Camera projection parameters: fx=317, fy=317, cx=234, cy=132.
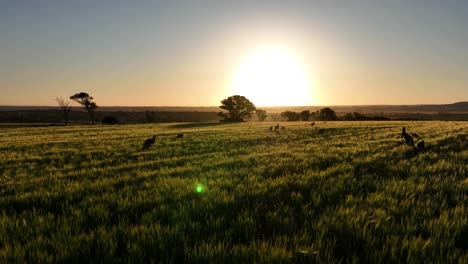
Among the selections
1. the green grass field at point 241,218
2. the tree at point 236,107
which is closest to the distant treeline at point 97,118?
the tree at point 236,107

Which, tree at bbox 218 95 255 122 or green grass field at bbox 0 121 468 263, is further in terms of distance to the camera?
tree at bbox 218 95 255 122

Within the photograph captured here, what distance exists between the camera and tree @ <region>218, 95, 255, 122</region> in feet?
342

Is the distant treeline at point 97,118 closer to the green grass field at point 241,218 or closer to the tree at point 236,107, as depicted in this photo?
the tree at point 236,107

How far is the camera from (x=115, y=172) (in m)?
9.30

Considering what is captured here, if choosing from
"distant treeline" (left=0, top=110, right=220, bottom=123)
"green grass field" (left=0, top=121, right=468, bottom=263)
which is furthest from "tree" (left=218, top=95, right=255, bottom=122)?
"green grass field" (left=0, top=121, right=468, bottom=263)

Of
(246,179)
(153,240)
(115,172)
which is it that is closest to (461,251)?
(153,240)

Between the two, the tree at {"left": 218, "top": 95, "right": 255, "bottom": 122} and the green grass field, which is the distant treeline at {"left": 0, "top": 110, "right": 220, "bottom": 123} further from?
the green grass field

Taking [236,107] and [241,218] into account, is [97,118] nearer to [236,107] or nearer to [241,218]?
[236,107]

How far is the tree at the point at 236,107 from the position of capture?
4104 inches

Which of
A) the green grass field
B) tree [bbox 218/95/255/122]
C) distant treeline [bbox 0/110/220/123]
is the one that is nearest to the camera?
the green grass field

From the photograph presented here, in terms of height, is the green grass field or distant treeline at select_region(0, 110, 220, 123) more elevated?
distant treeline at select_region(0, 110, 220, 123)

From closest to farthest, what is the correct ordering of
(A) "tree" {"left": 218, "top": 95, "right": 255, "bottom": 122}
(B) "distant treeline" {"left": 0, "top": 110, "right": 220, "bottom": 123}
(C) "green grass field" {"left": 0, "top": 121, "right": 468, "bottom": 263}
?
(C) "green grass field" {"left": 0, "top": 121, "right": 468, "bottom": 263}
(A) "tree" {"left": 218, "top": 95, "right": 255, "bottom": 122}
(B) "distant treeline" {"left": 0, "top": 110, "right": 220, "bottom": 123}

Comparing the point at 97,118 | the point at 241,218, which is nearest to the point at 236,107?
the point at 97,118

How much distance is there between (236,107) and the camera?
105062mm
